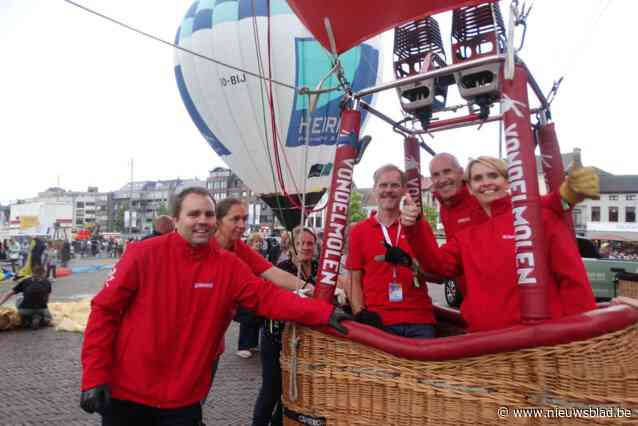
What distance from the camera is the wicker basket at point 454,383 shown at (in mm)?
1651

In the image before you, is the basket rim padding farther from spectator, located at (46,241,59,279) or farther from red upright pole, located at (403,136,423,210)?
spectator, located at (46,241,59,279)

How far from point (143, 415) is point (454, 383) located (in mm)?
1392

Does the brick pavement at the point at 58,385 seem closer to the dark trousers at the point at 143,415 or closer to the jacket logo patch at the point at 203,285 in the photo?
the dark trousers at the point at 143,415

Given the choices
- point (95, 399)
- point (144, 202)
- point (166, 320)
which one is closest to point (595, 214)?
point (166, 320)

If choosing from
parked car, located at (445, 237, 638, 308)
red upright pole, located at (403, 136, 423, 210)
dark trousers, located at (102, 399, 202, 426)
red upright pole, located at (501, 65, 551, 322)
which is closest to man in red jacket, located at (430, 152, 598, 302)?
red upright pole, located at (403, 136, 423, 210)

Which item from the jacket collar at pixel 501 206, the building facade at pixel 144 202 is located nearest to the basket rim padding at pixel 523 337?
the jacket collar at pixel 501 206

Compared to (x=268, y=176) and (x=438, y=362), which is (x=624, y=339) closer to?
(x=438, y=362)

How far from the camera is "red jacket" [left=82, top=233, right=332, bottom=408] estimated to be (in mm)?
2170

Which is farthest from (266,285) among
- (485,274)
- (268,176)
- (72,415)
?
(268,176)

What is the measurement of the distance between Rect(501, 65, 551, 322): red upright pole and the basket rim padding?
83mm

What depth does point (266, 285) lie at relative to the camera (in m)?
2.44

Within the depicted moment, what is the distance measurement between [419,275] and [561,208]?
35.0 inches

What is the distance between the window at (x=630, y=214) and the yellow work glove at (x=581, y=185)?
6029 centimetres

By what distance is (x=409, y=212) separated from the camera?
7.27ft
